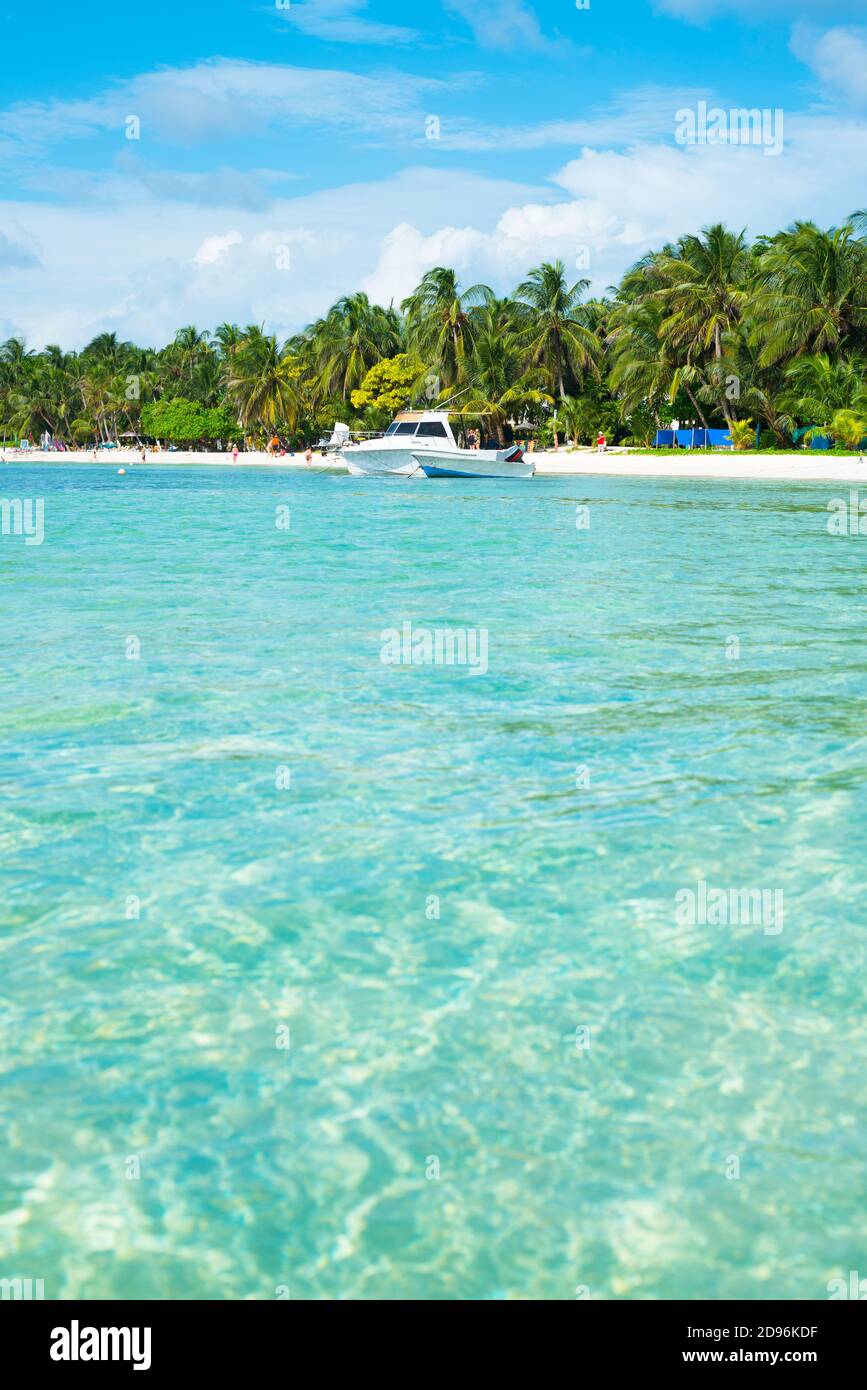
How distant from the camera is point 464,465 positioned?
50312 mm

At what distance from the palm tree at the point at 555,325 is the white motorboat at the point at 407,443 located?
1656 centimetres

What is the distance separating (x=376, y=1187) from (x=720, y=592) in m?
12.8

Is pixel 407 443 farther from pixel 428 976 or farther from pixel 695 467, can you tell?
pixel 428 976

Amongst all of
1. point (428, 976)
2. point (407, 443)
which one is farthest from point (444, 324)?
point (428, 976)

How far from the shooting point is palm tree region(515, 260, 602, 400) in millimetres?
65000

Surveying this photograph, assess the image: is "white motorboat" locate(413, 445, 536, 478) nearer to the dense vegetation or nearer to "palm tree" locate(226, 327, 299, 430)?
the dense vegetation

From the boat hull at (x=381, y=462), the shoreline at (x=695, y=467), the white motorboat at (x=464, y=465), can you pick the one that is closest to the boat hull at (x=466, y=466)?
the white motorboat at (x=464, y=465)

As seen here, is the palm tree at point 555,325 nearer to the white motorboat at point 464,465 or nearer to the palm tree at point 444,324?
the palm tree at point 444,324

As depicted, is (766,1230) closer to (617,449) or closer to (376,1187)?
(376,1187)

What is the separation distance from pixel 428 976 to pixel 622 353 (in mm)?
58724

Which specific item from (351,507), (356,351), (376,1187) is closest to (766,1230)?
(376,1187)

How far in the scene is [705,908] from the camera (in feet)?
17.5

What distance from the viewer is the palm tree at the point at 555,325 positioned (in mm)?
65000
